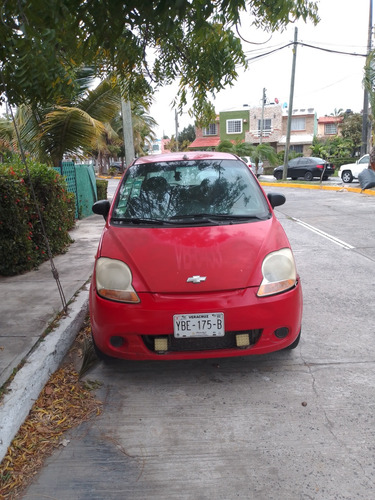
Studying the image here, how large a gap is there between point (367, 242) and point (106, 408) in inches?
257

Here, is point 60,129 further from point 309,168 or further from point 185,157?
point 309,168

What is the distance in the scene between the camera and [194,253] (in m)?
3.27

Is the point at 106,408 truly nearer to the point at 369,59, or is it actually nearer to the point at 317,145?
the point at 369,59

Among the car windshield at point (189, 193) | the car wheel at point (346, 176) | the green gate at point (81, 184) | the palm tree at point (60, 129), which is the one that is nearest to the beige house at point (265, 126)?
the car wheel at point (346, 176)

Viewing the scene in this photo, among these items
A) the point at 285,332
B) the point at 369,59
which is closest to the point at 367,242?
the point at 285,332

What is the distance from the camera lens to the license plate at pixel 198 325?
9.91ft

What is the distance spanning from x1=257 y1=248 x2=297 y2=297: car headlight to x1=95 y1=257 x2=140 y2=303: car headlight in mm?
929

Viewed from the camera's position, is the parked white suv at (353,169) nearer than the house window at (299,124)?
Yes

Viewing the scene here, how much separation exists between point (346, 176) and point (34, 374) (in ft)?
73.4

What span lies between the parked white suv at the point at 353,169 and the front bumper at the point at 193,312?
20573 mm

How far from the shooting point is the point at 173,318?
3.02 m

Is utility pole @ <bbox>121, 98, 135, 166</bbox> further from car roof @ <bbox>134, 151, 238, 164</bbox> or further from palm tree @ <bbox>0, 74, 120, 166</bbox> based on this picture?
car roof @ <bbox>134, 151, 238, 164</bbox>

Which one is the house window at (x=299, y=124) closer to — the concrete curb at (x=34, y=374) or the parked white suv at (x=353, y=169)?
the parked white suv at (x=353, y=169)

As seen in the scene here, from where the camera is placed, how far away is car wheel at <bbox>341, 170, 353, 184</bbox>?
2269 cm
